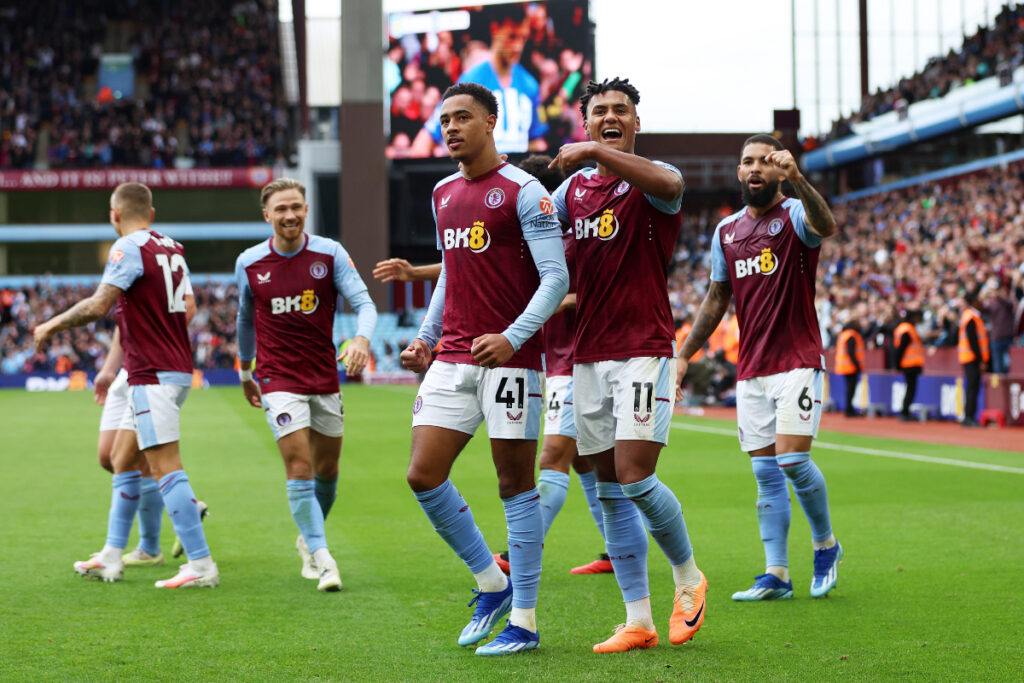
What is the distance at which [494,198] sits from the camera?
5016 mm

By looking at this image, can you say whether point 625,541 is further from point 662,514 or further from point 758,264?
point 758,264

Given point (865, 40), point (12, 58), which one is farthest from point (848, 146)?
point (12, 58)

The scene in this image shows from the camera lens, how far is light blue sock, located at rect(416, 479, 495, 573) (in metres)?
5.10

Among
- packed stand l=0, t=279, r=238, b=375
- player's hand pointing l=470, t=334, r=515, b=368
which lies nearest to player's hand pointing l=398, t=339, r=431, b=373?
player's hand pointing l=470, t=334, r=515, b=368

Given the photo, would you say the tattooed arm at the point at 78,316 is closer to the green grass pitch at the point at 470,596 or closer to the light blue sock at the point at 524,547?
the green grass pitch at the point at 470,596

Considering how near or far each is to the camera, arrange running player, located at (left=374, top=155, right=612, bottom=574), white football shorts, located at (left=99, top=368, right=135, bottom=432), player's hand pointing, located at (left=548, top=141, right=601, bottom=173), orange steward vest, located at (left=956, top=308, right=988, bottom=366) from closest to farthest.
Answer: player's hand pointing, located at (left=548, top=141, right=601, bottom=173) → running player, located at (left=374, top=155, right=612, bottom=574) → white football shorts, located at (left=99, top=368, right=135, bottom=432) → orange steward vest, located at (left=956, top=308, right=988, bottom=366)

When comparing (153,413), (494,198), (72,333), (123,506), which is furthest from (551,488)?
(72,333)

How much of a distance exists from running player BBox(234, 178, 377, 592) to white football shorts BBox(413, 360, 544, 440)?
5.52ft

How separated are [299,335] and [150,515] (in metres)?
1.71

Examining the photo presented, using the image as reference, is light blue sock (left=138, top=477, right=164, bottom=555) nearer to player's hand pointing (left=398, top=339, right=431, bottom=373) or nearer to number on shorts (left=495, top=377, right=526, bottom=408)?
player's hand pointing (left=398, top=339, right=431, bottom=373)

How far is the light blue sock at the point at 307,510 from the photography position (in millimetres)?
6734

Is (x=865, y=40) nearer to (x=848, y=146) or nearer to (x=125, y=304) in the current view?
(x=848, y=146)

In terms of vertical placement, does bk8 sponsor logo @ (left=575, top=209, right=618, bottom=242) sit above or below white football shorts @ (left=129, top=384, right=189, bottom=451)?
above

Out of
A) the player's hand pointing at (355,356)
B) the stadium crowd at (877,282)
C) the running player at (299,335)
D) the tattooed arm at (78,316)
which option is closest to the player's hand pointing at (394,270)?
the player's hand pointing at (355,356)
